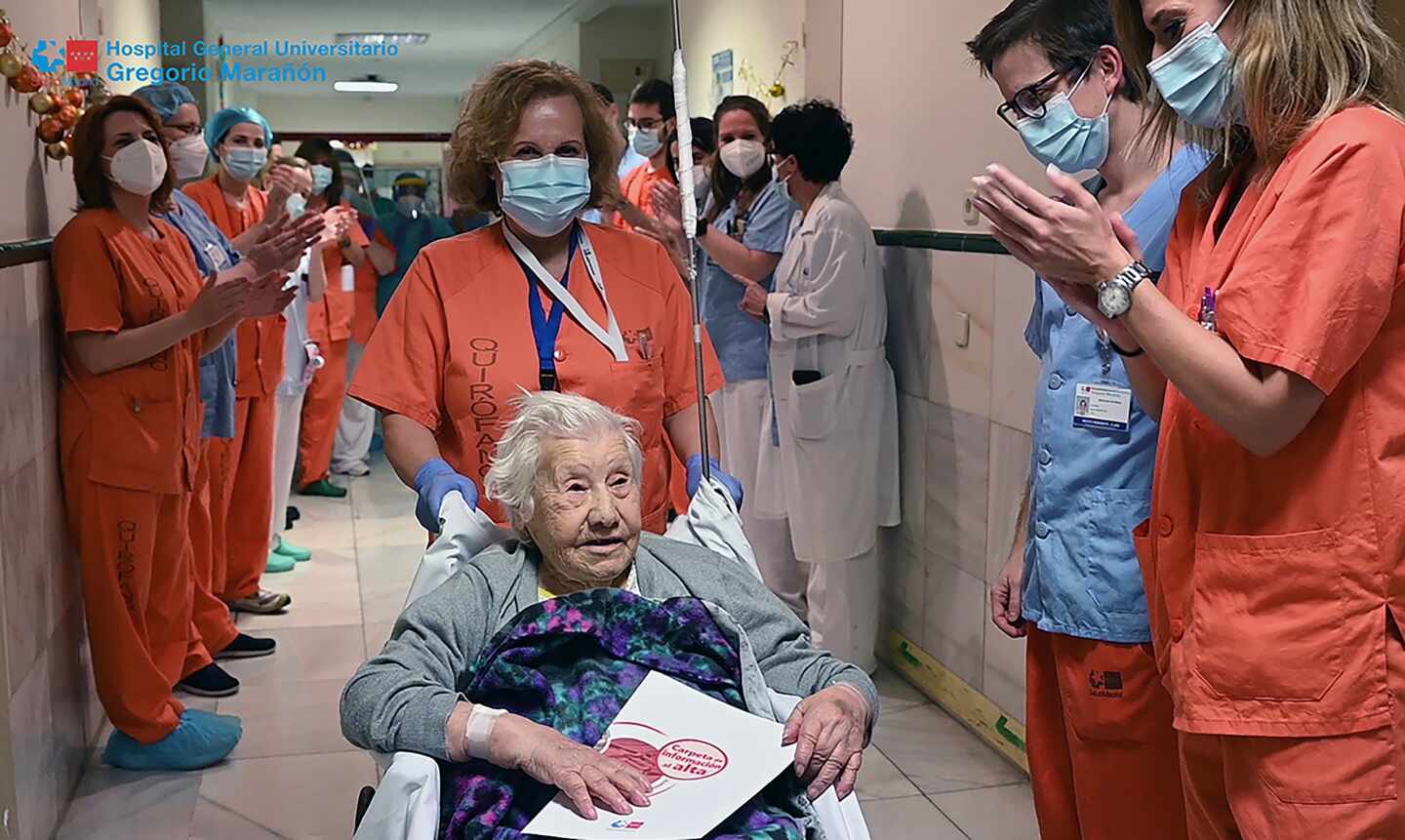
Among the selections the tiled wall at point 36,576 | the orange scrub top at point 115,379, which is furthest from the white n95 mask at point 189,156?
the tiled wall at point 36,576

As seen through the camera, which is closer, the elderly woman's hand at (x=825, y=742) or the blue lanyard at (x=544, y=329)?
the elderly woman's hand at (x=825, y=742)

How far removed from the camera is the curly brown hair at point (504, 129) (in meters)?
2.35

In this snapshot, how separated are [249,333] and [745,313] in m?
1.60

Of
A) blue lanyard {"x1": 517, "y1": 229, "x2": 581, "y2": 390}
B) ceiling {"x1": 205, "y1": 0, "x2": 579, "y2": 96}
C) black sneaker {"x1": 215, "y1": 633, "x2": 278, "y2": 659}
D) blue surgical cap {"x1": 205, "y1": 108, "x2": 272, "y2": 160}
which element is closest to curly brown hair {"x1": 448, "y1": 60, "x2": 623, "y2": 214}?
blue lanyard {"x1": 517, "y1": 229, "x2": 581, "y2": 390}

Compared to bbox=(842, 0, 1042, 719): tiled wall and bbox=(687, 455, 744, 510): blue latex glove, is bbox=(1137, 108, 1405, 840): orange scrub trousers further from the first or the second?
bbox=(842, 0, 1042, 719): tiled wall

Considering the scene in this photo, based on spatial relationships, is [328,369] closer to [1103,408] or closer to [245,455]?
[245,455]

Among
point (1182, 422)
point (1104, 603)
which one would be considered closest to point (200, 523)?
point (1104, 603)

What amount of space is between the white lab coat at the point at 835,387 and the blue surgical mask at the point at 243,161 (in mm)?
1920

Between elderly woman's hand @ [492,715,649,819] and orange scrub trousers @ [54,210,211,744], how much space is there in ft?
5.99

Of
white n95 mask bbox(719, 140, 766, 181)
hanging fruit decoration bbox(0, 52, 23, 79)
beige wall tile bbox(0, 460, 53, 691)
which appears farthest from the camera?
white n95 mask bbox(719, 140, 766, 181)

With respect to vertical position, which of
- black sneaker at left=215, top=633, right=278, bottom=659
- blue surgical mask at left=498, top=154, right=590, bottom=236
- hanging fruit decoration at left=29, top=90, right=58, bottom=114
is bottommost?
black sneaker at left=215, top=633, right=278, bottom=659

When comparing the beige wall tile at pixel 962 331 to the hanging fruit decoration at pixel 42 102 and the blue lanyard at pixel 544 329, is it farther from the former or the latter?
the hanging fruit decoration at pixel 42 102

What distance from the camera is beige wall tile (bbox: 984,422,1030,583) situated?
3246 millimetres

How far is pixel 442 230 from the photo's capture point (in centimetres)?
782
